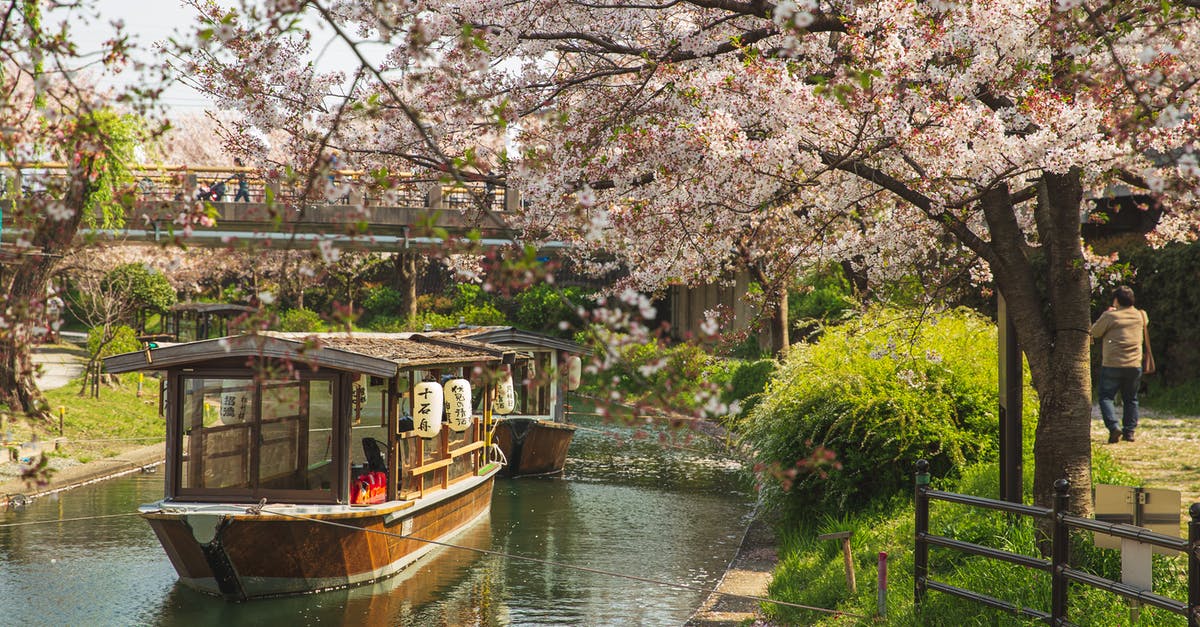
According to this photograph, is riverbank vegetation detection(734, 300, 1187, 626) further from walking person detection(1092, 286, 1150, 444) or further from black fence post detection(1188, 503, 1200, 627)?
black fence post detection(1188, 503, 1200, 627)

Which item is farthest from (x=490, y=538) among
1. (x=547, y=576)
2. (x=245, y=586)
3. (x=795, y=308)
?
(x=795, y=308)

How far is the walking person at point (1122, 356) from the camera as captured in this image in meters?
11.6

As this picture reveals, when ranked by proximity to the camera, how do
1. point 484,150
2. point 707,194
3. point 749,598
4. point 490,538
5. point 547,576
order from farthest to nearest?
point 490,538 → point 547,576 → point 484,150 → point 749,598 → point 707,194

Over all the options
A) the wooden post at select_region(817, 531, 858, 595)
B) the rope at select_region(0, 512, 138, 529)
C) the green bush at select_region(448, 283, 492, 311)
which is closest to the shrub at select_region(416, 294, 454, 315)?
the green bush at select_region(448, 283, 492, 311)

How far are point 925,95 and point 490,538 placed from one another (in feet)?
29.0

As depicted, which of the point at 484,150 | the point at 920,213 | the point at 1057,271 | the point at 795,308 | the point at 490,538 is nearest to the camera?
the point at 1057,271

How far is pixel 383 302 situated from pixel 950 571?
40.8 metres

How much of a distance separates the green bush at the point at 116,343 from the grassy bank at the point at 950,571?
17889mm

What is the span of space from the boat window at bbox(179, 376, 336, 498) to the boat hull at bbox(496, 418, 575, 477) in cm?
724

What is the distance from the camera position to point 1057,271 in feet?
23.6

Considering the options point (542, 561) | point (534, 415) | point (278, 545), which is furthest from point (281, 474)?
point (534, 415)

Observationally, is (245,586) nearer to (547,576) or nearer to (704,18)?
(547,576)

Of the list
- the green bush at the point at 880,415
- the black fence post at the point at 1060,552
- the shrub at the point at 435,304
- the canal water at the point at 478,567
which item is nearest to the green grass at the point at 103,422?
the canal water at the point at 478,567

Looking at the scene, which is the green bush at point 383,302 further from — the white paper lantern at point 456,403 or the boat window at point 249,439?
the boat window at point 249,439
